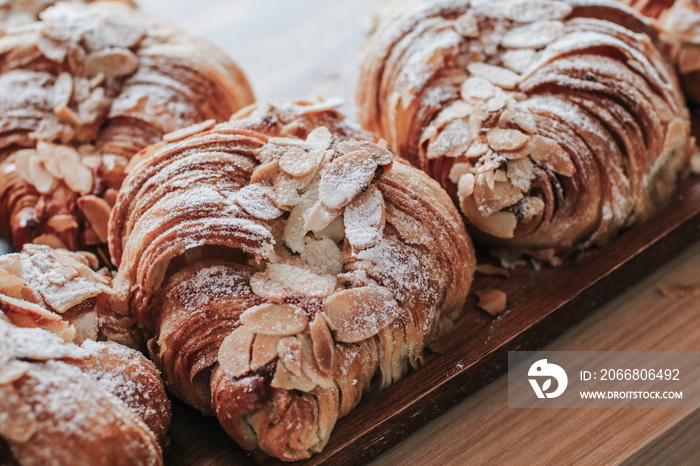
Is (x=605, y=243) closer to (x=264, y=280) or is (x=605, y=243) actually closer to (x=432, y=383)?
(x=432, y=383)

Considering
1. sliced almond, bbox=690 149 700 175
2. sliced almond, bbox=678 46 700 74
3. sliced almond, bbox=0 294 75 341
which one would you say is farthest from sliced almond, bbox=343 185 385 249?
sliced almond, bbox=678 46 700 74

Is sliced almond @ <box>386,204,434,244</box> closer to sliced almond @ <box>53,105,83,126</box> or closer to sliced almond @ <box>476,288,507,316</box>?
sliced almond @ <box>476,288,507,316</box>

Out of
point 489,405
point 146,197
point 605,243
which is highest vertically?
point 146,197

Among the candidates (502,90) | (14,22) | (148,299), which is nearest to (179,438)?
(148,299)

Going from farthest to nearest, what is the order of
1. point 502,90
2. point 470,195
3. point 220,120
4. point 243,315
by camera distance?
1. point 220,120
2. point 502,90
3. point 470,195
4. point 243,315

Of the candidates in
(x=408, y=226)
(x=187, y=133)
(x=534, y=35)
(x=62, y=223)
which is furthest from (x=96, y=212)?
(x=534, y=35)

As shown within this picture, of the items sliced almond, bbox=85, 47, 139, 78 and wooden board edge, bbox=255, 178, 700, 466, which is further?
sliced almond, bbox=85, 47, 139, 78

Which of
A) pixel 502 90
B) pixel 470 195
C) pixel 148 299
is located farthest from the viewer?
pixel 502 90
